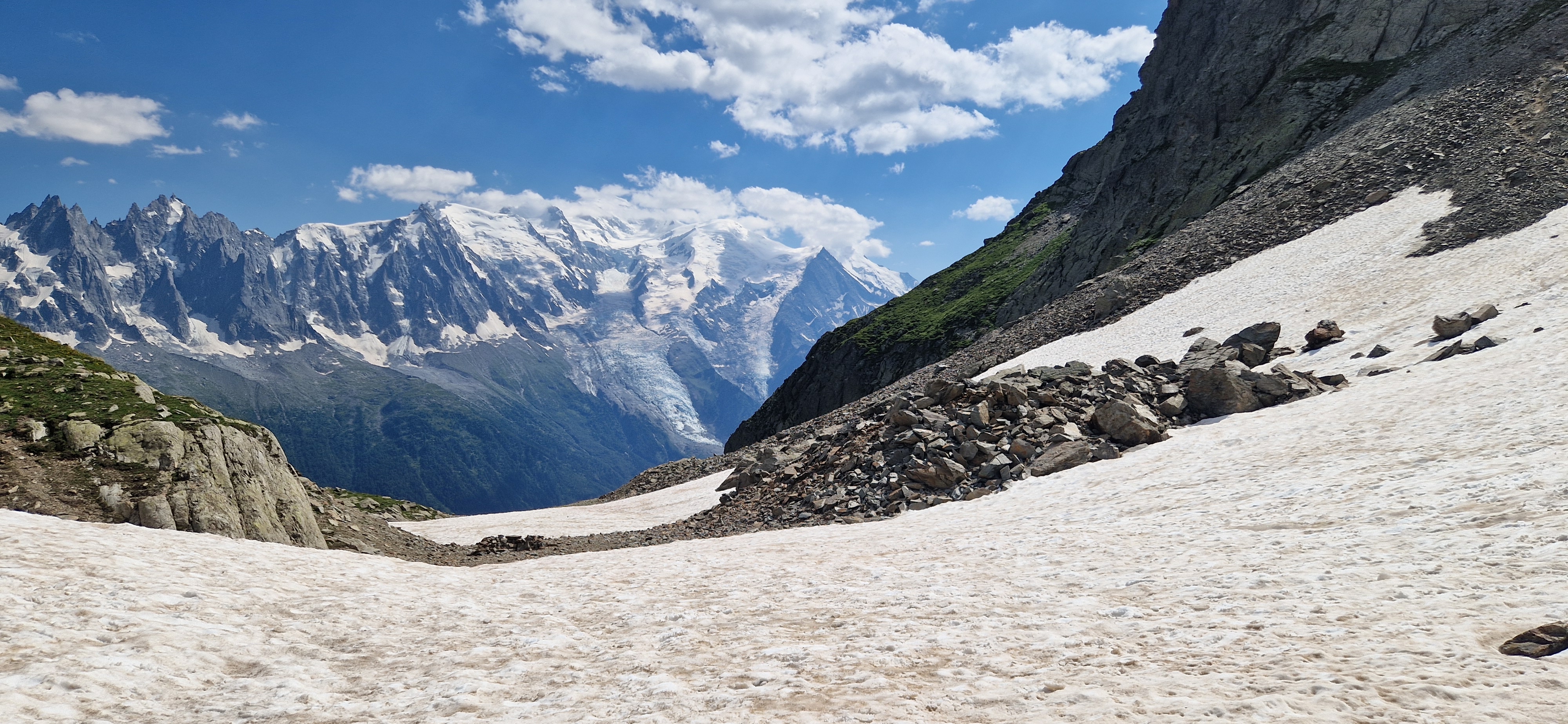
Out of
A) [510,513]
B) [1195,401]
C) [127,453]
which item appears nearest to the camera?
[127,453]

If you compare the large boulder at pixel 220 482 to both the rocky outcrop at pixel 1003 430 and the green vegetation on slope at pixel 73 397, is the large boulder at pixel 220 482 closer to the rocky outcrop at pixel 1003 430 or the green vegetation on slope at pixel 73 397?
the green vegetation on slope at pixel 73 397

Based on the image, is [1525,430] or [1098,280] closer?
[1525,430]

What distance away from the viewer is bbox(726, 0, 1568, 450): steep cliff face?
51531 millimetres

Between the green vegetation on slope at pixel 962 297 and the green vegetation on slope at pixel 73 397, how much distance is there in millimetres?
86915

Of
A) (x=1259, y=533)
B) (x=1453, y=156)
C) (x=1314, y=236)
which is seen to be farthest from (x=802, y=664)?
(x=1453, y=156)

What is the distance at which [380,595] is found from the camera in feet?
45.8

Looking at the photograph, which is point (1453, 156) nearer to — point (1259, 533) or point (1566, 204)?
point (1566, 204)

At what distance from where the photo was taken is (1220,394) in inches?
1104

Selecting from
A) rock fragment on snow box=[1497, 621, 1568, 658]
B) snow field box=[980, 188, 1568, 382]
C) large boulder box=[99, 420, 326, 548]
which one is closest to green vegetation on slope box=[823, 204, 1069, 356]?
snow field box=[980, 188, 1568, 382]

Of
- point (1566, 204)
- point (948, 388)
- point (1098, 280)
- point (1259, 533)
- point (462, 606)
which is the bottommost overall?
point (1259, 533)

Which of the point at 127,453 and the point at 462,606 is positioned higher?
the point at 127,453

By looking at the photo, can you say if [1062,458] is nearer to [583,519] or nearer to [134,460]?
[134,460]

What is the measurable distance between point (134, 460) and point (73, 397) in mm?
3716

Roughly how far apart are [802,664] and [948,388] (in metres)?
24.0
